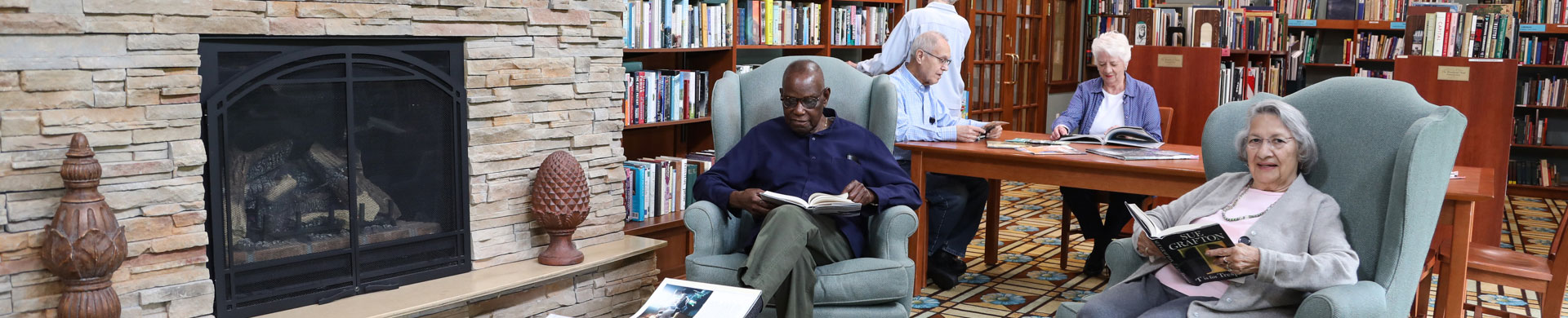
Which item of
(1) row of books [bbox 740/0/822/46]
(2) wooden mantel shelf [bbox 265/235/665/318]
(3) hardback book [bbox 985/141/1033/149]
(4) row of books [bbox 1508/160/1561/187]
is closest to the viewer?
(2) wooden mantel shelf [bbox 265/235/665/318]

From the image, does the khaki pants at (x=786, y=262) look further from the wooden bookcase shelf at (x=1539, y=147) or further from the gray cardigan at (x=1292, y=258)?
the wooden bookcase shelf at (x=1539, y=147)

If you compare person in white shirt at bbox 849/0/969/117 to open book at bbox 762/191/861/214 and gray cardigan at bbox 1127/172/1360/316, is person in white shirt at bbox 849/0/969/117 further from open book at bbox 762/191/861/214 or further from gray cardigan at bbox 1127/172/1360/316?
gray cardigan at bbox 1127/172/1360/316

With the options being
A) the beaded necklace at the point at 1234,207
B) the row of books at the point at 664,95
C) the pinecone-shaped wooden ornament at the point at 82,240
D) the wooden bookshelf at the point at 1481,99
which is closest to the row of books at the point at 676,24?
the row of books at the point at 664,95

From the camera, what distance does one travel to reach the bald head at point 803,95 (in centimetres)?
312

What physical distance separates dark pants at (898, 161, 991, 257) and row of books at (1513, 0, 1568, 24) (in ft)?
15.9

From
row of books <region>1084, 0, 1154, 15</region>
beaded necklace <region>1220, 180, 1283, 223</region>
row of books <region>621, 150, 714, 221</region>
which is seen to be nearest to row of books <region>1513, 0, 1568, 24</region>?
row of books <region>1084, 0, 1154, 15</region>

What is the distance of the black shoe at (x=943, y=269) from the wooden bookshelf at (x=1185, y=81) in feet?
4.74

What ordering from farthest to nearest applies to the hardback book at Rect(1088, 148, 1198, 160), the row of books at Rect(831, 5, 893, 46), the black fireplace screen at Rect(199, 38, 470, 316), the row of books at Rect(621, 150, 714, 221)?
the row of books at Rect(831, 5, 893, 46) → the row of books at Rect(621, 150, 714, 221) → the hardback book at Rect(1088, 148, 1198, 160) → the black fireplace screen at Rect(199, 38, 470, 316)

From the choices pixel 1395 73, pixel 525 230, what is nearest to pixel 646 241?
pixel 525 230

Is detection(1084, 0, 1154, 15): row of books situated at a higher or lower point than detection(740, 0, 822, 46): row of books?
higher

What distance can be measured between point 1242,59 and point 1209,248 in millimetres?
4204

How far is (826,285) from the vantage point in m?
2.91

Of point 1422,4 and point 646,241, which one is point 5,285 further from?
point 1422,4

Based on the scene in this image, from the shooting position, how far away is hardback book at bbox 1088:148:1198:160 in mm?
3641
